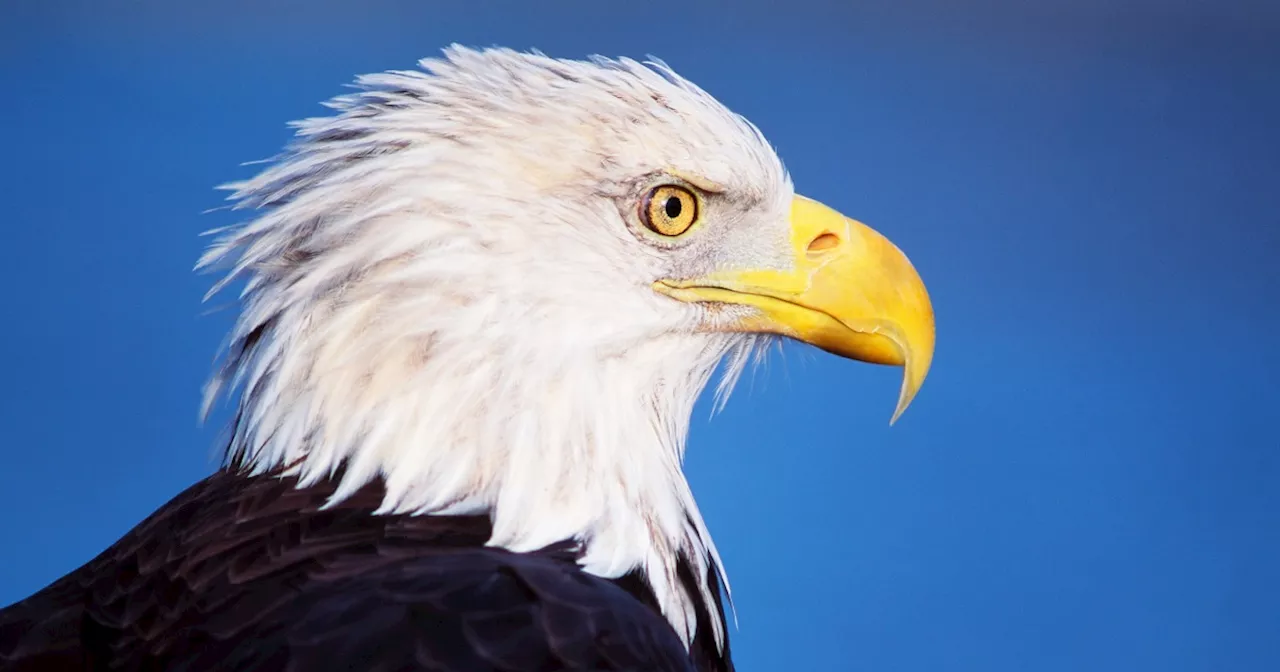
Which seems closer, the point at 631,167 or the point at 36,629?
the point at 36,629

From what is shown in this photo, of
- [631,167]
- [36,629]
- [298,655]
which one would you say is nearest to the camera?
[298,655]

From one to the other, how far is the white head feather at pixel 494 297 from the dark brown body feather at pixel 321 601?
0.23ft

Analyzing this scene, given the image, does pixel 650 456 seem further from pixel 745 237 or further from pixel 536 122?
pixel 536 122

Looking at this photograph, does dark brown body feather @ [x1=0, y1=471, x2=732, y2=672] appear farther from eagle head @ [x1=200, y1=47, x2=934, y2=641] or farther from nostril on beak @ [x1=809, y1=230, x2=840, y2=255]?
nostril on beak @ [x1=809, y1=230, x2=840, y2=255]

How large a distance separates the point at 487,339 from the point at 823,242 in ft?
1.78

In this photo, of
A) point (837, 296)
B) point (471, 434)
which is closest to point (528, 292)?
point (471, 434)

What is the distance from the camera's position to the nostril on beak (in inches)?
82.4

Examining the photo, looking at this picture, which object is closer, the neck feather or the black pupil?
the neck feather

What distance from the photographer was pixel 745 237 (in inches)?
81.2

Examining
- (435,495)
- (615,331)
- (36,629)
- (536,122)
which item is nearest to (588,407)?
(615,331)

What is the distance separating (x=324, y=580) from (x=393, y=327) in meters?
0.36

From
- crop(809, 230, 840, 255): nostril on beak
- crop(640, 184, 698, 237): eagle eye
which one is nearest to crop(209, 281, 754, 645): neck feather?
crop(640, 184, 698, 237): eagle eye

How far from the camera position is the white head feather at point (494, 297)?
6.20 feet

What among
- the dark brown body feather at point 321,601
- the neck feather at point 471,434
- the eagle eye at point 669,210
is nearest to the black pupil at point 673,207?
the eagle eye at point 669,210
